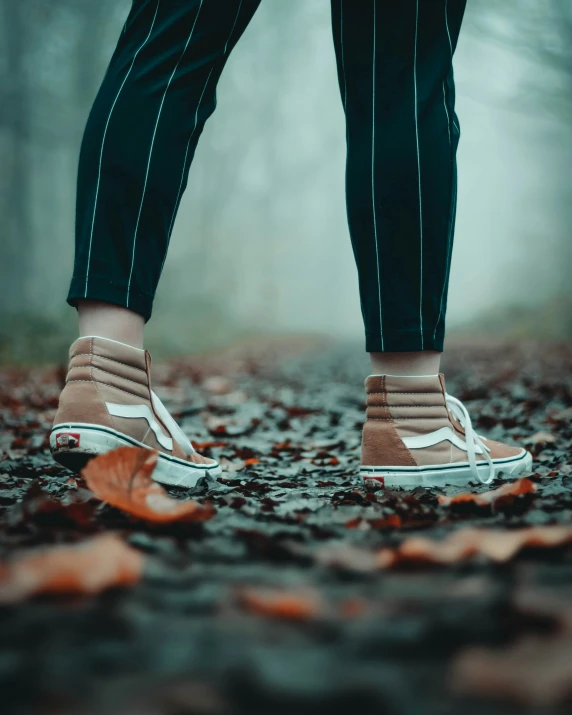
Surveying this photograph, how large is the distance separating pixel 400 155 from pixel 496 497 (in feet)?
2.72

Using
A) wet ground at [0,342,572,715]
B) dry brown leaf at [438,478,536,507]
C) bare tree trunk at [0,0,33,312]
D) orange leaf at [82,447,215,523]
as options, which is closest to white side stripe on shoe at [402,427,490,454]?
wet ground at [0,342,572,715]

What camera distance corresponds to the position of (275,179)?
23422 mm

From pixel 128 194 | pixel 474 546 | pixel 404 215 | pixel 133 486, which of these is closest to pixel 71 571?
pixel 133 486

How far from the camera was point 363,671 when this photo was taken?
59 cm

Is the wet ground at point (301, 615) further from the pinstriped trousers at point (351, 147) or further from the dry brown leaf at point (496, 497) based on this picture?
the pinstriped trousers at point (351, 147)

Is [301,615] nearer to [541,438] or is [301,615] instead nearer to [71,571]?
[71,571]

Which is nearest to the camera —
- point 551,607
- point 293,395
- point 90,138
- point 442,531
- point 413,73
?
point 551,607

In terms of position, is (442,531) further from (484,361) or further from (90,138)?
(484,361)

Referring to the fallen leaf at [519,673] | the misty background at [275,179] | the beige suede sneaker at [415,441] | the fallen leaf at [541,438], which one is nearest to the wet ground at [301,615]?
the fallen leaf at [519,673]

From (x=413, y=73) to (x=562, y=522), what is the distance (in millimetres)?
1092

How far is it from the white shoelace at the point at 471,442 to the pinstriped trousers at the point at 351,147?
20cm

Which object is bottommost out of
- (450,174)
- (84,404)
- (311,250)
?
(84,404)

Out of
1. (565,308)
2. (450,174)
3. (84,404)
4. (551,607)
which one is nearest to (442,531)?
(551,607)

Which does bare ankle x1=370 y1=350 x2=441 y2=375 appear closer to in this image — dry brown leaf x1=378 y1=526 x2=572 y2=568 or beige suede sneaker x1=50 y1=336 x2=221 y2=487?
beige suede sneaker x1=50 y1=336 x2=221 y2=487
